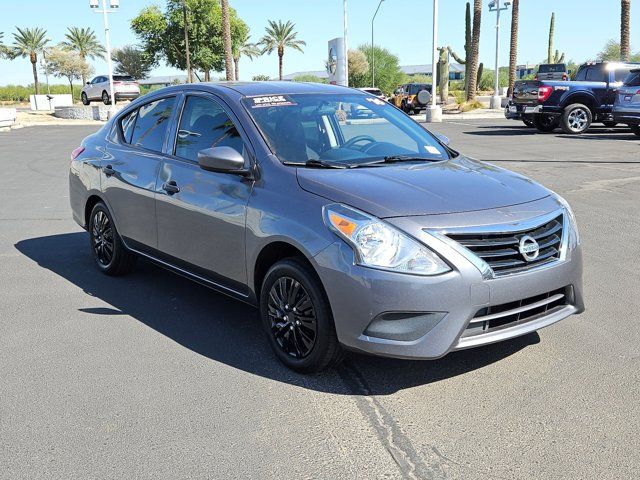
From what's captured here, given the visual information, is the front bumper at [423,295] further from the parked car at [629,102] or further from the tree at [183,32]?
the tree at [183,32]

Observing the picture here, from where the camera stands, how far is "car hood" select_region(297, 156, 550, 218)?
3.57 m

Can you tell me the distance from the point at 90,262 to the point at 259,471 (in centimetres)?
431

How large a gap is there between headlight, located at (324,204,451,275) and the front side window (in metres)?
1.24

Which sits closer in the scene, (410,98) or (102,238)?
(102,238)

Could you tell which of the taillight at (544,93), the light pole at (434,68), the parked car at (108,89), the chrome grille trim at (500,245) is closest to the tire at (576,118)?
the taillight at (544,93)

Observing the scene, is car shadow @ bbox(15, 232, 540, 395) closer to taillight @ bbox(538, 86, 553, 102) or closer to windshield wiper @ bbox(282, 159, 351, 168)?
windshield wiper @ bbox(282, 159, 351, 168)

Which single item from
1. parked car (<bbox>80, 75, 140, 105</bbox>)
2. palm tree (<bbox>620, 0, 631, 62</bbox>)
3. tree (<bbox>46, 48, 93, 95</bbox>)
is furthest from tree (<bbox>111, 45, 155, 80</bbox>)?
palm tree (<bbox>620, 0, 631, 62</bbox>)

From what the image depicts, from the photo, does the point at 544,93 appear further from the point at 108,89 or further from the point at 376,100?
the point at 108,89

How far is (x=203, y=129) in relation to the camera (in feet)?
15.8

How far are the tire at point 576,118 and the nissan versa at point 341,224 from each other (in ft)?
52.8

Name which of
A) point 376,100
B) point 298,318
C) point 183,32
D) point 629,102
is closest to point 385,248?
point 298,318

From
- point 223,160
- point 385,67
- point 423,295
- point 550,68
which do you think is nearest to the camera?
point 423,295

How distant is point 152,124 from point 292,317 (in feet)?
7.91

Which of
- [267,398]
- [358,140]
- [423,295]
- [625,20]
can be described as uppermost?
[625,20]
